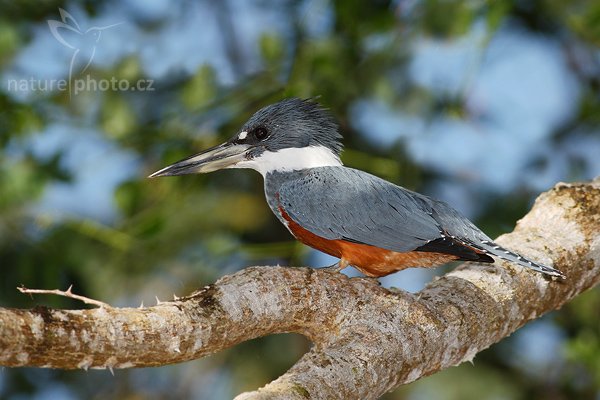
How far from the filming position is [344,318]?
12.7 feet

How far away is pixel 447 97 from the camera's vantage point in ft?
20.9

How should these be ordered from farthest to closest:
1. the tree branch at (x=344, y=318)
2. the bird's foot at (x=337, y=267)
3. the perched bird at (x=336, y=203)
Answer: the bird's foot at (x=337, y=267) < the perched bird at (x=336, y=203) < the tree branch at (x=344, y=318)

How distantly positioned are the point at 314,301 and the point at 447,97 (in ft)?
9.45

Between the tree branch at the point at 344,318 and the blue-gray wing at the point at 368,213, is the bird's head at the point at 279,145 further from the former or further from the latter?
the tree branch at the point at 344,318

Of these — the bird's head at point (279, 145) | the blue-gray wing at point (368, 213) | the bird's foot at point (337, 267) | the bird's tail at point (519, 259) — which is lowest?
the bird's foot at point (337, 267)

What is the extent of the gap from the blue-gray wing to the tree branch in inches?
8.8

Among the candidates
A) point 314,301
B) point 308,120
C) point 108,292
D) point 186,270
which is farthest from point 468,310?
point 108,292

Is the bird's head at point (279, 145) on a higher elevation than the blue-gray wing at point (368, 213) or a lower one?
higher

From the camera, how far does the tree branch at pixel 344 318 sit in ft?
10.0

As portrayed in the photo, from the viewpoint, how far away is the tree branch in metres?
3.06

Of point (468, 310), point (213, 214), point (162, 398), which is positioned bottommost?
point (162, 398)

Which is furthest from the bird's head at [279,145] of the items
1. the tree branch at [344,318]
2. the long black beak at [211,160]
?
the tree branch at [344,318]

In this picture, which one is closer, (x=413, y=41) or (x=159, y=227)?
(x=159, y=227)

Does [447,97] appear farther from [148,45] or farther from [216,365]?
[216,365]
